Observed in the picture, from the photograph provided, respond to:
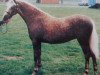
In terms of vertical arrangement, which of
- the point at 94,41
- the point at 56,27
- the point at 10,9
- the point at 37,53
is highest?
the point at 10,9

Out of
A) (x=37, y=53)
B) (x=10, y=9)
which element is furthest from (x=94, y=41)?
(x=10, y=9)

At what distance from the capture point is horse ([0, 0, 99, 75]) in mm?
7406

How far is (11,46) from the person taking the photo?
1188 centimetres

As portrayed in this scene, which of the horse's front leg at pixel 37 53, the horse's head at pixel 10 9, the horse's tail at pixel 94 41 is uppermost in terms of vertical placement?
the horse's head at pixel 10 9

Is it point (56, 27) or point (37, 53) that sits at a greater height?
point (56, 27)

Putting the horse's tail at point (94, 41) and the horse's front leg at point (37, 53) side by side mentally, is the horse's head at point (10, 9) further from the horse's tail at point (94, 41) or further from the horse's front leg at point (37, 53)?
the horse's tail at point (94, 41)

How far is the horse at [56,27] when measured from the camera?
7406mm

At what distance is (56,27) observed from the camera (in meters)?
7.48

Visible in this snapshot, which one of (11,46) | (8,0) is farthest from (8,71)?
(11,46)

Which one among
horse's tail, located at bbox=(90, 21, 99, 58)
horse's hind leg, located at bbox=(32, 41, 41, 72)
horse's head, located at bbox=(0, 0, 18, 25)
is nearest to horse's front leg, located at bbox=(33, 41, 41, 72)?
horse's hind leg, located at bbox=(32, 41, 41, 72)

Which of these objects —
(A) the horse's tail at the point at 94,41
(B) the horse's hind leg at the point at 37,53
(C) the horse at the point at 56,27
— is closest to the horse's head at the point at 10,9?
(C) the horse at the point at 56,27

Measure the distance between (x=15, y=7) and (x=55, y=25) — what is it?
0.99m

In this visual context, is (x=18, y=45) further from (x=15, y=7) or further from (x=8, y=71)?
(x=15, y=7)

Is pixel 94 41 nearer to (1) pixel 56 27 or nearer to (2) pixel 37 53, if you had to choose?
(1) pixel 56 27
